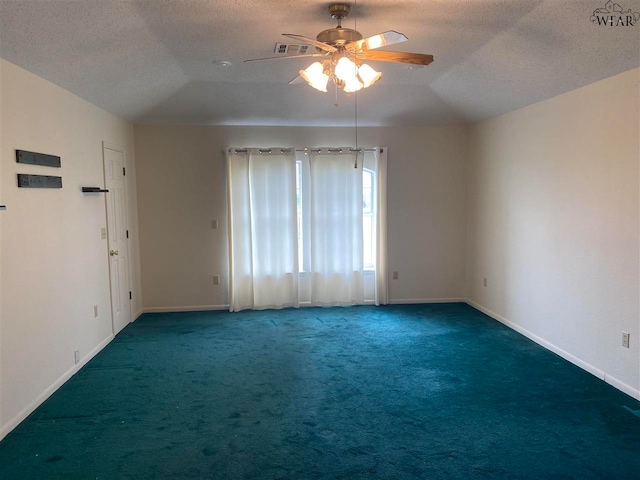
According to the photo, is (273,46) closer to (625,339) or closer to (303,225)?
(303,225)

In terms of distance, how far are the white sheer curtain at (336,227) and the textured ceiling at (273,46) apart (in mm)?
913

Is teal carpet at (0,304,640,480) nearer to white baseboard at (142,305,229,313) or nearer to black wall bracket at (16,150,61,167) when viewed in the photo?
white baseboard at (142,305,229,313)

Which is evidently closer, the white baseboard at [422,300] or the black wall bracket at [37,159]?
the black wall bracket at [37,159]

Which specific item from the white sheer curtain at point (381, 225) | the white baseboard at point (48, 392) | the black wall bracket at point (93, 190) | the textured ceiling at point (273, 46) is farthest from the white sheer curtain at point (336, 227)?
the white baseboard at point (48, 392)

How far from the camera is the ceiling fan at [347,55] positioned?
2.51 meters

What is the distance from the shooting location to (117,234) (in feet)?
16.3

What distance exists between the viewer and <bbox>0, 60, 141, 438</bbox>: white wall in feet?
9.55

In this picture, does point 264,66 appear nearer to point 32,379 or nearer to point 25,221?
point 25,221

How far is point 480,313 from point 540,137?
7.54 ft

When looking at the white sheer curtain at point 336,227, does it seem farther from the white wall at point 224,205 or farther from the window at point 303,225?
the white wall at point 224,205

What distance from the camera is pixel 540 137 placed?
4.37 meters

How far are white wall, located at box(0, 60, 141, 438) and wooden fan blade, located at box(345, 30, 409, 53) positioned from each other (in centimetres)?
227

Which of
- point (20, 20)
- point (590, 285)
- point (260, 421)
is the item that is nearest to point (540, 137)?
point (590, 285)

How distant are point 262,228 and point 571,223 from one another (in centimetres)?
352
